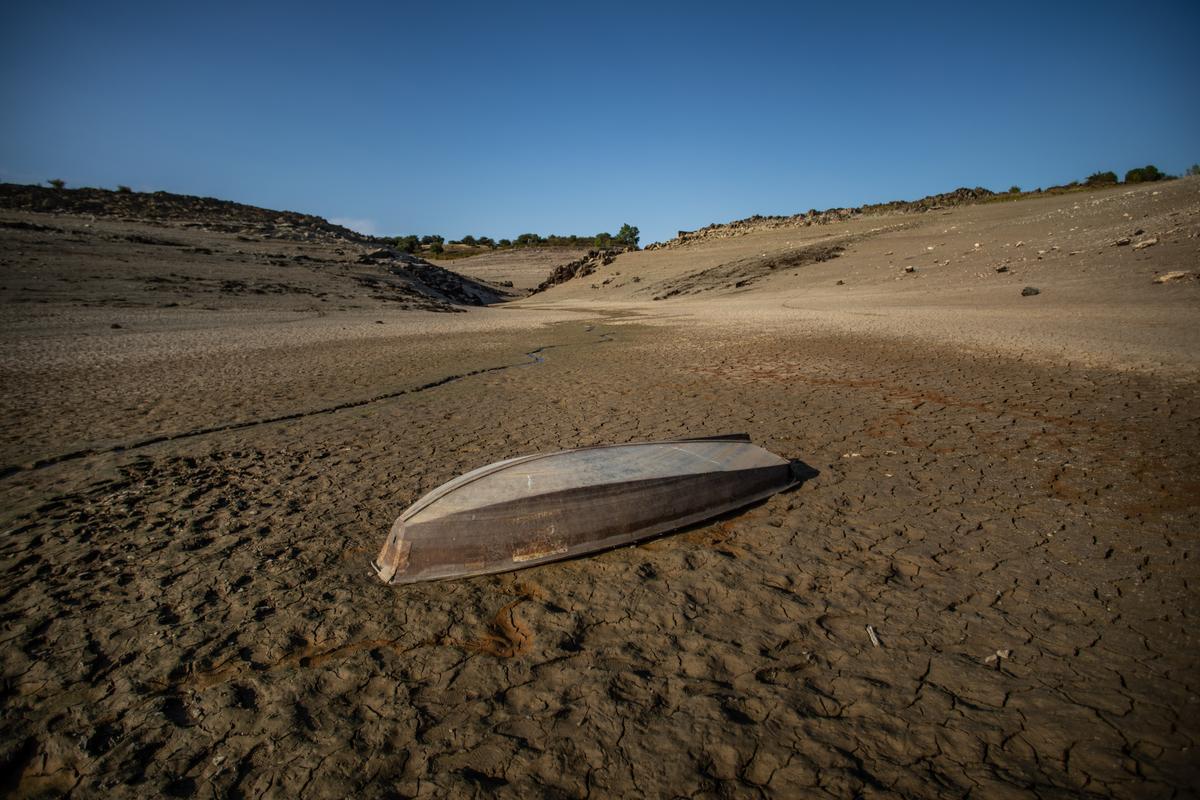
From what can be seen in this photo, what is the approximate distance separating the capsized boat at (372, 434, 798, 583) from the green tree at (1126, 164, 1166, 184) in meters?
35.6

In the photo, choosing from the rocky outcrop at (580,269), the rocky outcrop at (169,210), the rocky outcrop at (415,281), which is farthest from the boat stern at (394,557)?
the rocky outcrop at (580,269)

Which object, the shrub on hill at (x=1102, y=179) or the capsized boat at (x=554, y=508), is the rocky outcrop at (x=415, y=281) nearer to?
the capsized boat at (x=554, y=508)

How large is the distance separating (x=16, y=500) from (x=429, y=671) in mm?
3495

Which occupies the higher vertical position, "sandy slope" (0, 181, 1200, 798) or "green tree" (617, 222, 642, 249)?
"green tree" (617, 222, 642, 249)

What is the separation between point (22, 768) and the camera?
5.24ft

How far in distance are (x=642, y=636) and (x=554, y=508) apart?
0.75 m

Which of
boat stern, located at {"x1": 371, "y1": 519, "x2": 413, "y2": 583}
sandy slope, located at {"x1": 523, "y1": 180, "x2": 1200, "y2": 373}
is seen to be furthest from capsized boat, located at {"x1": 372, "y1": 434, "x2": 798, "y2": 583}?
sandy slope, located at {"x1": 523, "y1": 180, "x2": 1200, "y2": 373}

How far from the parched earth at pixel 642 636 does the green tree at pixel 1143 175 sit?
107 feet

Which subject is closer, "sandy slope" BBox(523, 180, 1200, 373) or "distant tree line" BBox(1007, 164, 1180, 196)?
"sandy slope" BBox(523, 180, 1200, 373)

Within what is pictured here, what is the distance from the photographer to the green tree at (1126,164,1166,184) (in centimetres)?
2534

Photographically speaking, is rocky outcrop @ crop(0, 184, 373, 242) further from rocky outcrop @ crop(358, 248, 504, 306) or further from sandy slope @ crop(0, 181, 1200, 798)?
sandy slope @ crop(0, 181, 1200, 798)

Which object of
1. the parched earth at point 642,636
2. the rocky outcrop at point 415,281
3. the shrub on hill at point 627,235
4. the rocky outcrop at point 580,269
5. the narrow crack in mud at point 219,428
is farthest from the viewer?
the shrub on hill at point 627,235

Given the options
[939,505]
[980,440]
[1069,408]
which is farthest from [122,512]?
[1069,408]

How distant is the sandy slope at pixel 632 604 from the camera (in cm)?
158
